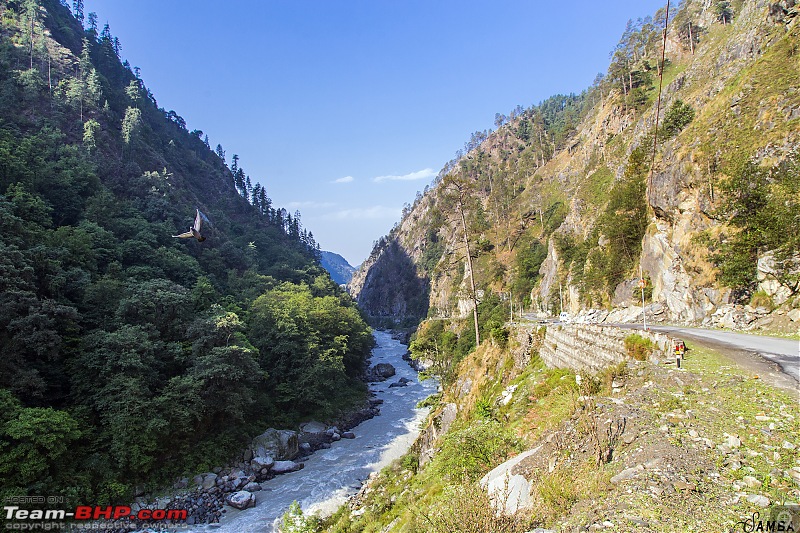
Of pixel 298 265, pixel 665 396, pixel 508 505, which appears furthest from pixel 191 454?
pixel 298 265

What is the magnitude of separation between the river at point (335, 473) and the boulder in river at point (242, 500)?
0.29m

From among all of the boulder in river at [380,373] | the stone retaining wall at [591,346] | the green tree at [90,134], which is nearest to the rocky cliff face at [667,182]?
the stone retaining wall at [591,346]

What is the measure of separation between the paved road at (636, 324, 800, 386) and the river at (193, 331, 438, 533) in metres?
17.7

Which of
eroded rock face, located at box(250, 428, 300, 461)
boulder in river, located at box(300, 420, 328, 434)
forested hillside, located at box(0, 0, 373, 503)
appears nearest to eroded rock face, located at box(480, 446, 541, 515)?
forested hillside, located at box(0, 0, 373, 503)

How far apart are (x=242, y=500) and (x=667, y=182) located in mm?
30007

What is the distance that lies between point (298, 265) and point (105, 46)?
182ft

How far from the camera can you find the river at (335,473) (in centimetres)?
1861

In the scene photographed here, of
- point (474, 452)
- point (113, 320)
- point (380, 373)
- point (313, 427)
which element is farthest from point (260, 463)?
point (380, 373)

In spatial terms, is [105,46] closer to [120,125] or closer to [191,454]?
[120,125]

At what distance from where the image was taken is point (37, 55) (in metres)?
50.2

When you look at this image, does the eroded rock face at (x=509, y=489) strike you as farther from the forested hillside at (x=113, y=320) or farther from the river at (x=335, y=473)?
the river at (x=335, y=473)

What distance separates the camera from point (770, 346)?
8.88m

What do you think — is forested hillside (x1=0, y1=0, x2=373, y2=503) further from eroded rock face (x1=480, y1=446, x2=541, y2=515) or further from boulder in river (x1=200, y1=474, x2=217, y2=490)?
eroded rock face (x1=480, y1=446, x2=541, y2=515)

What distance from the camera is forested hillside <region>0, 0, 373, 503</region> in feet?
63.0
